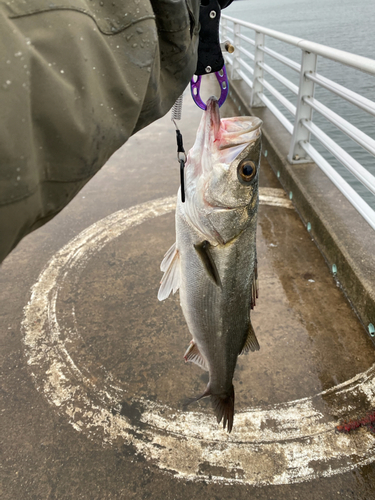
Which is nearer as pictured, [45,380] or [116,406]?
[116,406]

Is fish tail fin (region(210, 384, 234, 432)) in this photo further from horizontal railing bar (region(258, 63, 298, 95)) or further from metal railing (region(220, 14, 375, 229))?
horizontal railing bar (region(258, 63, 298, 95))

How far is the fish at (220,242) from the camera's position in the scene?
1.60m

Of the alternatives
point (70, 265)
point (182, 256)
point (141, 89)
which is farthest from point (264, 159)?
point (141, 89)

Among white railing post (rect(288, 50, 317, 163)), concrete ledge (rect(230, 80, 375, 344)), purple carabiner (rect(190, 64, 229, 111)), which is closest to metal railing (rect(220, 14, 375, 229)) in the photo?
white railing post (rect(288, 50, 317, 163))

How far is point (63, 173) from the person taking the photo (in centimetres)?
85

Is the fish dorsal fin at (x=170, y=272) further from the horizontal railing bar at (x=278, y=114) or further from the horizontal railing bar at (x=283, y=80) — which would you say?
the horizontal railing bar at (x=278, y=114)

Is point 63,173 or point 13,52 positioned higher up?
point 13,52

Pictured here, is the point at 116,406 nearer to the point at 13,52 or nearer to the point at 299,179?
the point at 13,52

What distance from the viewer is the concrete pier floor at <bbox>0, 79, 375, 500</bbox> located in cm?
196

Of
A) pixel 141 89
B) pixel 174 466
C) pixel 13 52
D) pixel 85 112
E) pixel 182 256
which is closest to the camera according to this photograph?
pixel 13 52

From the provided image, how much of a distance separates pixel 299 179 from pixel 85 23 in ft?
12.5

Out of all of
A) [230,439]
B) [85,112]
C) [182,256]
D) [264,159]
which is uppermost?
[85,112]

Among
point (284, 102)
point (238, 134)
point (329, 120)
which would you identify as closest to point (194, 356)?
point (238, 134)

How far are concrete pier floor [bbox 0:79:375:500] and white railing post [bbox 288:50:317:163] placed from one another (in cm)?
135
